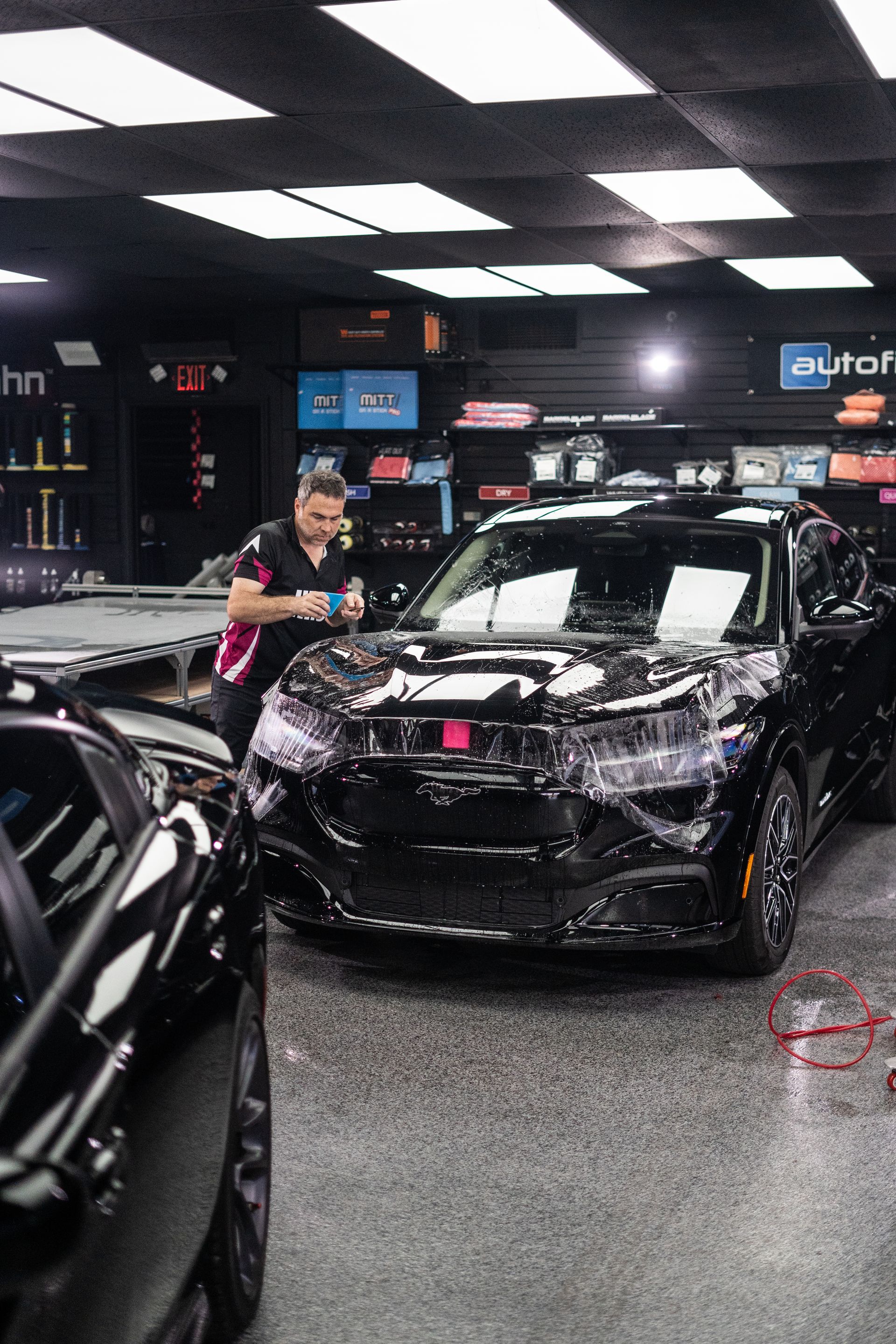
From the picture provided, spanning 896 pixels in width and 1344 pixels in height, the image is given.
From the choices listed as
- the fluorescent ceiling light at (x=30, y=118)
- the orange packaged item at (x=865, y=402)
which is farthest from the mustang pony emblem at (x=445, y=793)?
the orange packaged item at (x=865, y=402)

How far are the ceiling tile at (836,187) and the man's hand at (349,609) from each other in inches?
119

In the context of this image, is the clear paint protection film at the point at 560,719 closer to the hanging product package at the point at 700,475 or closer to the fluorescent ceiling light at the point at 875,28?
the fluorescent ceiling light at the point at 875,28

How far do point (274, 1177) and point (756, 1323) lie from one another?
1.10 metres

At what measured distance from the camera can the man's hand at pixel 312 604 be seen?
486 centimetres

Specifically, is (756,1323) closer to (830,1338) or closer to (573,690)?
(830,1338)

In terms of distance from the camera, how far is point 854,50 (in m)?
4.52

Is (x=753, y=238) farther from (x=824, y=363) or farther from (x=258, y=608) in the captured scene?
(x=258, y=608)

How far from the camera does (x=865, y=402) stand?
1014 centimetres

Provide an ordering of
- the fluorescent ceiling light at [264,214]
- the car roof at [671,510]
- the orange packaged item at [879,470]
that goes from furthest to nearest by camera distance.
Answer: the orange packaged item at [879,470], the fluorescent ceiling light at [264,214], the car roof at [671,510]

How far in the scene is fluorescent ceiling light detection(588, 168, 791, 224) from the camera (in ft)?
21.3

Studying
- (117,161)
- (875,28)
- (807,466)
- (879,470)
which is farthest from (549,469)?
(875,28)

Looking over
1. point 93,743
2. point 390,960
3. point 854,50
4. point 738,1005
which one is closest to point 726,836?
point 738,1005

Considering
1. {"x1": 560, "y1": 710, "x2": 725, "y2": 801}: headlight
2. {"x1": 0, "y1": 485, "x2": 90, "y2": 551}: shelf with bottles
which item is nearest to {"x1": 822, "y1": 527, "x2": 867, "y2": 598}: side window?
{"x1": 560, "y1": 710, "x2": 725, "y2": 801}: headlight

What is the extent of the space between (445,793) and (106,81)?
3.19m
